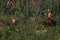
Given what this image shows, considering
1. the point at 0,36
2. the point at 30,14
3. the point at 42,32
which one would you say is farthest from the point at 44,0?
the point at 0,36

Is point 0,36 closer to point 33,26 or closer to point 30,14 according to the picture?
point 33,26

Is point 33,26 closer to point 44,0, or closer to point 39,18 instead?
point 39,18

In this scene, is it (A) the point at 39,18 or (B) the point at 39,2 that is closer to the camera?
(A) the point at 39,18

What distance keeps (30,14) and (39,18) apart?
1.82ft

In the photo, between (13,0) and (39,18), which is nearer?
(39,18)

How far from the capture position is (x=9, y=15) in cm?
787

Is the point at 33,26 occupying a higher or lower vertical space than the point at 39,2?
lower

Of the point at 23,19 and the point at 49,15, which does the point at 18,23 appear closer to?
the point at 23,19

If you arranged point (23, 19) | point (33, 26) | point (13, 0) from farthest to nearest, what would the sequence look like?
1. point (13, 0)
2. point (23, 19)
3. point (33, 26)

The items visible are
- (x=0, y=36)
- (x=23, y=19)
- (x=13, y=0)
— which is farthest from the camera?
(x=13, y=0)

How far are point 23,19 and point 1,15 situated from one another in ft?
2.42

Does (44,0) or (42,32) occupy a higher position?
(44,0)

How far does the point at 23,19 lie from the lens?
25.1 ft

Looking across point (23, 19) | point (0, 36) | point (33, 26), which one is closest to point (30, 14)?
point (23, 19)
